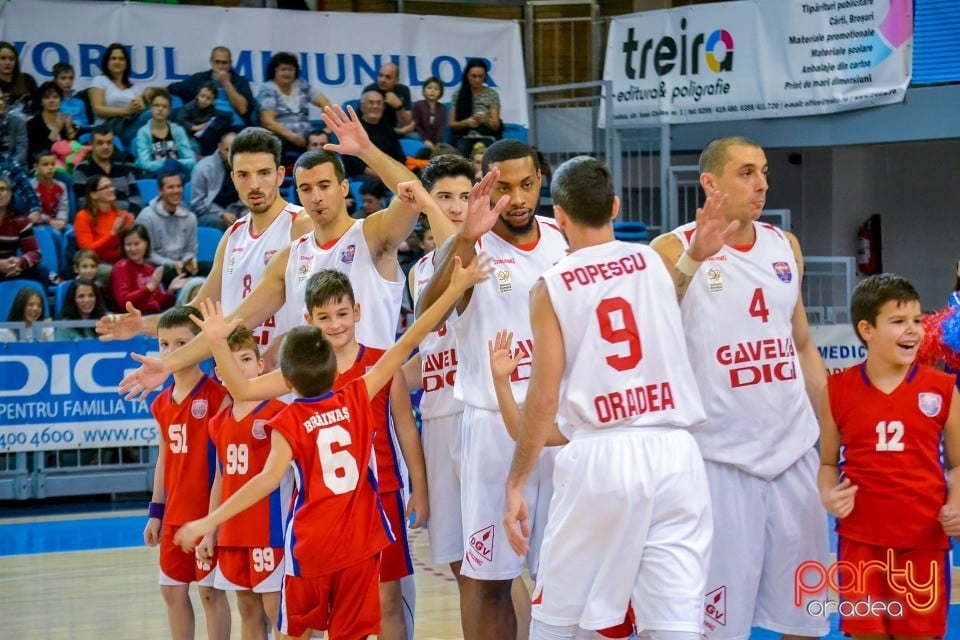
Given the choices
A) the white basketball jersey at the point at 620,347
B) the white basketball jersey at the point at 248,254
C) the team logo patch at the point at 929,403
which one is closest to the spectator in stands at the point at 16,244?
the white basketball jersey at the point at 248,254

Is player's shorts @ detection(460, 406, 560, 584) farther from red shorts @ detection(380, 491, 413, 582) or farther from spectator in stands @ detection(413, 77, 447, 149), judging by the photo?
spectator in stands @ detection(413, 77, 447, 149)

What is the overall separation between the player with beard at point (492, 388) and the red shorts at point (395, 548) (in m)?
0.46

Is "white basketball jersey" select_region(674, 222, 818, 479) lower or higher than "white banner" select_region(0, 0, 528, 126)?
lower

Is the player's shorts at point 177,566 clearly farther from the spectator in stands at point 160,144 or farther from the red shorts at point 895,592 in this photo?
the spectator in stands at point 160,144

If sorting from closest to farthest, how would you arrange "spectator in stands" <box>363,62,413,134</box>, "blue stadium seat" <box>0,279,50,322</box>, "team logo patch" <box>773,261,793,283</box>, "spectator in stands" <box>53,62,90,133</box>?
"team logo patch" <box>773,261,793,283</box>
"blue stadium seat" <box>0,279,50,322</box>
"spectator in stands" <box>53,62,90,133</box>
"spectator in stands" <box>363,62,413,134</box>

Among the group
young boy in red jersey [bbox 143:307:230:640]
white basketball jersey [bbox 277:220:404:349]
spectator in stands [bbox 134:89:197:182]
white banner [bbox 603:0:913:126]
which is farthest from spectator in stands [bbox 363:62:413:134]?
young boy in red jersey [bbox 143:307:230:640]

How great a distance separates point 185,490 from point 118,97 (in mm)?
8950

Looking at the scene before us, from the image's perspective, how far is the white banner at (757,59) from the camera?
14195 mm

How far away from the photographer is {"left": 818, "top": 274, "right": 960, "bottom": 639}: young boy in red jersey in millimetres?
4871

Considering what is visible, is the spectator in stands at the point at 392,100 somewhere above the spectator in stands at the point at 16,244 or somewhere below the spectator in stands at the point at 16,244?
above

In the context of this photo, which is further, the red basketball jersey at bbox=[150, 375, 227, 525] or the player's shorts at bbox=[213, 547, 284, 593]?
the red basketball jersey at bbox=[150, 375, 227, 525]

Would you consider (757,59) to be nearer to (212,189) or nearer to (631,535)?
(212,189)

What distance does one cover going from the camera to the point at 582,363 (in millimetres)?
4219

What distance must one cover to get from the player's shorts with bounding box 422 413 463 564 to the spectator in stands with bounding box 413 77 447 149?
31.9 ft
